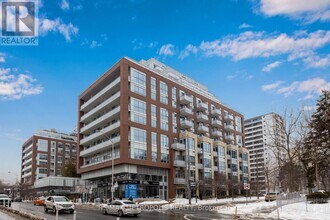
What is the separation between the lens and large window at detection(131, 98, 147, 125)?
65188 mm

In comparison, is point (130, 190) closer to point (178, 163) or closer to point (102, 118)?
point (178, 163)

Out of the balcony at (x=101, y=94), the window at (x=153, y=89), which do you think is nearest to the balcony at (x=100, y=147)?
the balcony at (x=101, y=94)

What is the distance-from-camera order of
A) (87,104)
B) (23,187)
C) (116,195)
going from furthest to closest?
(23,187), (87,104), (116,195)

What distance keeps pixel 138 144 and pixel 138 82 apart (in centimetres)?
1271

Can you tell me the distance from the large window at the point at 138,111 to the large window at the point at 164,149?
6.38m

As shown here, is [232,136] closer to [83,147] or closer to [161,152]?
[161,152]

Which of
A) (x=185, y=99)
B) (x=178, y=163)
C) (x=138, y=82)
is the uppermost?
(x=138, y=82)

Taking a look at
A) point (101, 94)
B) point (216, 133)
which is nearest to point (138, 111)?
point (101, 94)

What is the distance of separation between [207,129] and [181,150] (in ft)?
46.6

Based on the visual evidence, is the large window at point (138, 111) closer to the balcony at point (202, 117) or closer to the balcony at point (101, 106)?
the balcony at point (101, 106)

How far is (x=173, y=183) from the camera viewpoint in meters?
71.3

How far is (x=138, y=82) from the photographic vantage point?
6831cm

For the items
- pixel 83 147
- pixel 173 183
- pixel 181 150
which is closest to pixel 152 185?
pixel 173 183

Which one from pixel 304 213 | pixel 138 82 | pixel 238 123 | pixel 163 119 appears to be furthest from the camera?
pixel 238 123
